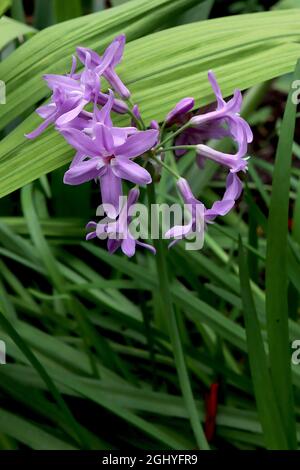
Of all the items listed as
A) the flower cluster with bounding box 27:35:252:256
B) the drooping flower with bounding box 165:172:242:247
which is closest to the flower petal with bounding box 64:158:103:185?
the flower cluster with bounding box 27:35:252:256

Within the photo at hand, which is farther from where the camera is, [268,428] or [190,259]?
[190,259]

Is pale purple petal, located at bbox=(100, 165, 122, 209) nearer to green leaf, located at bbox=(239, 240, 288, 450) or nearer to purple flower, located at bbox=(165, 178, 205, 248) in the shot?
purple flower, located at bbox=(165, 178, 205, 248)

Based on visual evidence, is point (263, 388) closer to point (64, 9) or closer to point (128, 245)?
point (128, 245)

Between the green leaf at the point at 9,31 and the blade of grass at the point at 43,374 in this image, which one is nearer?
the blade of grass at the point at 43,374

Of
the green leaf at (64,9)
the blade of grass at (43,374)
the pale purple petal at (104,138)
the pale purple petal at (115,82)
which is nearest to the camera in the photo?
the pale purple petal at (104,138)

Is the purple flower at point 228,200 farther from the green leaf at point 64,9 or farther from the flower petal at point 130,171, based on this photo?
the green leaf at point 64,9

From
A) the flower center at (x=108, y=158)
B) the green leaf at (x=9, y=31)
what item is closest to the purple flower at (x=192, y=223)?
the flower center at (x=108, y=158)
